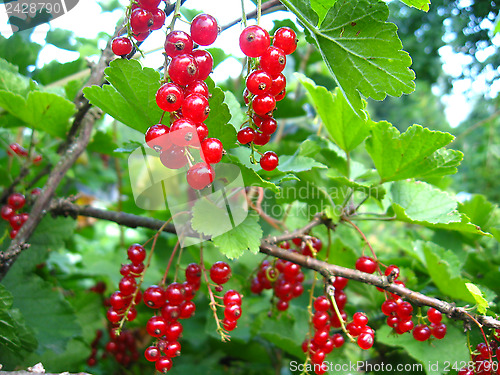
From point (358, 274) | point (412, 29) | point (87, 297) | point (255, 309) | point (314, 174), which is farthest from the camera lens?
point (412, 29)

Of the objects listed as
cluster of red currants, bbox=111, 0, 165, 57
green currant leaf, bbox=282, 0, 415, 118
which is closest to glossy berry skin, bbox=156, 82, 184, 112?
cluster of red currants, bbox=111, 0, 165, 57

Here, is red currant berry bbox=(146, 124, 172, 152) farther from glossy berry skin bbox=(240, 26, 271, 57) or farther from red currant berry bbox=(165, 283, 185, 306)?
red currant berry bbox=(165, 283, 185, 306)

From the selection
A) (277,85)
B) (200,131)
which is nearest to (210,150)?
(200,131)

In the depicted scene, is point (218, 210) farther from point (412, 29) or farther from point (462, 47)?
point (412, 29)

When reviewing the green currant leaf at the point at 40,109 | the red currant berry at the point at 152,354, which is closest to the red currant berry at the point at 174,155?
the red currant berry at the point at 152,354

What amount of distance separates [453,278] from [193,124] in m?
0.59

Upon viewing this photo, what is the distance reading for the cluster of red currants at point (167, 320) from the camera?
596 millimetres

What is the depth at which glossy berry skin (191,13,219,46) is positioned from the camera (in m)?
0.48

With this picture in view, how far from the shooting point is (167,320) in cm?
62

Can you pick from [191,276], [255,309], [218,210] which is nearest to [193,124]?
[218,210]

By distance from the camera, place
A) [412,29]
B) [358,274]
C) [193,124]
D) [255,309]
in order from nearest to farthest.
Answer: [193,124]
[358,274]
[255,309]
[412,29]

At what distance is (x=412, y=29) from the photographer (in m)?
1.62

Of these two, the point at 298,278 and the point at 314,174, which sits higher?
the point at 314,174

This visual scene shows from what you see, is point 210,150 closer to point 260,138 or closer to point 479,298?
point 260,138
